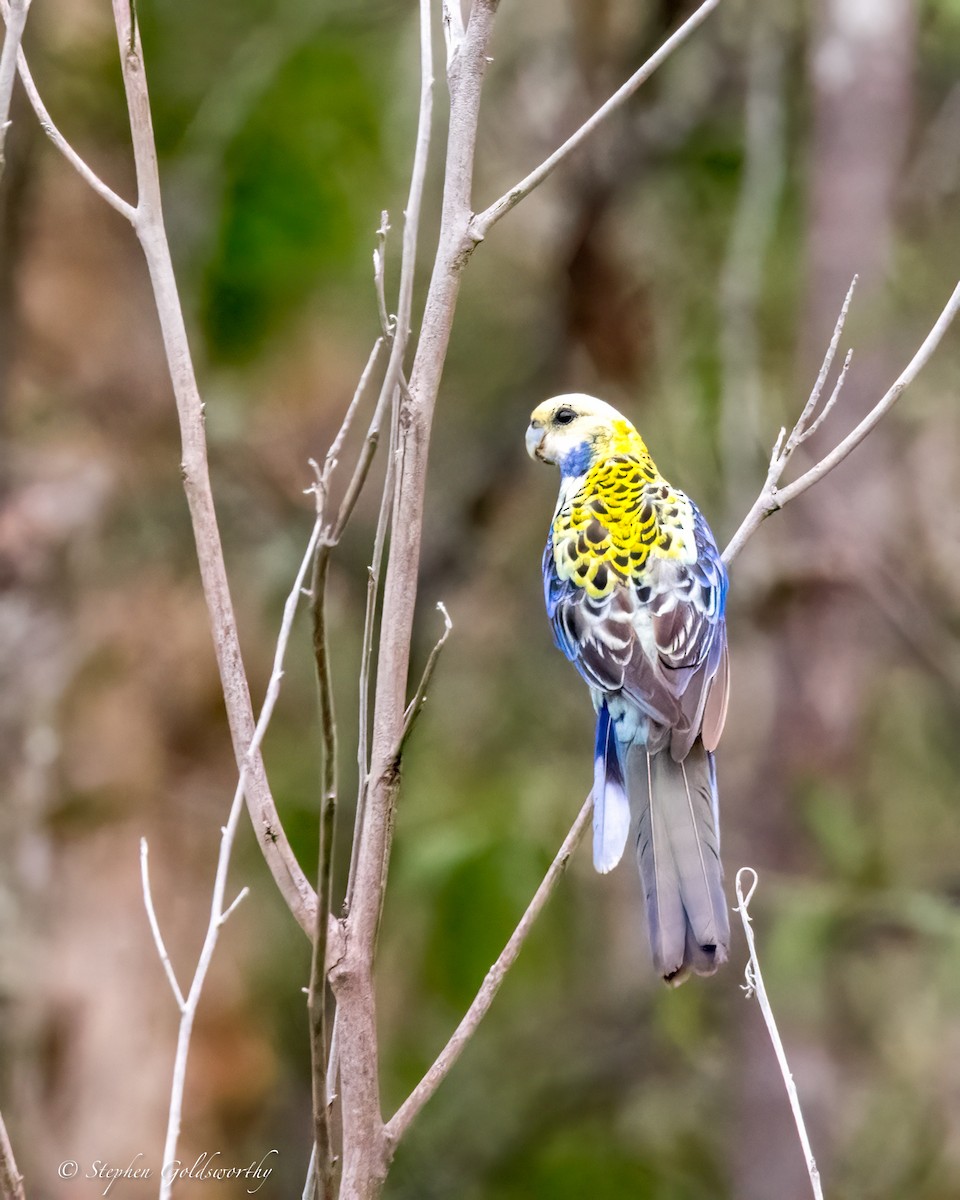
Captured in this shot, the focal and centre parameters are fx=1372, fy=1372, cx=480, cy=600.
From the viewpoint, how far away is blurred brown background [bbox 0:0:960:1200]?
15.3 feet

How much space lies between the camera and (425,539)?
540 centimetres

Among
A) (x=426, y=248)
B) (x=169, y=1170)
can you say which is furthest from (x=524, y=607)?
(x=169, y=1170)

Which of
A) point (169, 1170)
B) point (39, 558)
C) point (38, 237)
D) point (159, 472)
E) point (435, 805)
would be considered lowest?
point (169, 1170)

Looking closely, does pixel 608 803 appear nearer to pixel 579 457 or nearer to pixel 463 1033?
pixel 463 1033

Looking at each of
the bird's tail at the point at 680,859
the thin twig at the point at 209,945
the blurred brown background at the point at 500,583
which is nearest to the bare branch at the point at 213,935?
the thin twig at the point at 209,945

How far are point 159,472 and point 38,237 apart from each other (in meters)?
0.92

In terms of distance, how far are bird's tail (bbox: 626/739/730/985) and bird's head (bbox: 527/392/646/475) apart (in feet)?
3.95

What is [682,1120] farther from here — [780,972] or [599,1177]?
[780,972]

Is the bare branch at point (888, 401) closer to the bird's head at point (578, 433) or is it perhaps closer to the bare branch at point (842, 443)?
the bare branch at point (842, 443)

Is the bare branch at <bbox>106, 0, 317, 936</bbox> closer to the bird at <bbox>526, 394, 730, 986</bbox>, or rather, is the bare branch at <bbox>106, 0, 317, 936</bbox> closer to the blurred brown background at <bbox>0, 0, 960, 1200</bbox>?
the bird at <bbox>526, 394, 730, 986</bbox>

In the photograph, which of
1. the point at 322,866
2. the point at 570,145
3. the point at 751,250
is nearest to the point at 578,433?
the point at 751,250

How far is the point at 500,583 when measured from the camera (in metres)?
5.78

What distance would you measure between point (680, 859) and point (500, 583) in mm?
3235

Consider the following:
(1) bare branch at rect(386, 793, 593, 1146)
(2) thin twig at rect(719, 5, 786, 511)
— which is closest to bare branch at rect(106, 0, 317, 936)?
(1) bare branch at rect(386, 793, 593, 1146)
